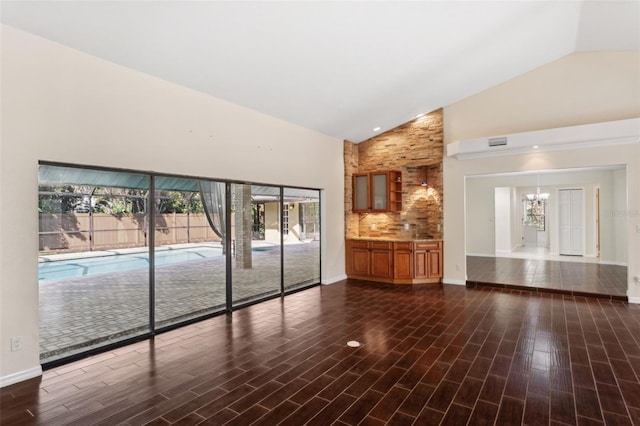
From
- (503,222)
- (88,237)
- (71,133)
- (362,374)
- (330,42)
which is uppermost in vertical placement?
(330,42)

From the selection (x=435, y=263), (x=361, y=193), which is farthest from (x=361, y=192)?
(x=435, y=263)

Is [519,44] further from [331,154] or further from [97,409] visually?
[97,409]

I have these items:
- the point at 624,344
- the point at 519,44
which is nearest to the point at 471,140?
the point at 519,44

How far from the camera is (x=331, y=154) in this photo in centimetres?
766

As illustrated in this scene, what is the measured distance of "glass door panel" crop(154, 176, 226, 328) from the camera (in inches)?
187

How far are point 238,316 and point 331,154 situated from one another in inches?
162

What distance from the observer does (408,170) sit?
8.12 metres

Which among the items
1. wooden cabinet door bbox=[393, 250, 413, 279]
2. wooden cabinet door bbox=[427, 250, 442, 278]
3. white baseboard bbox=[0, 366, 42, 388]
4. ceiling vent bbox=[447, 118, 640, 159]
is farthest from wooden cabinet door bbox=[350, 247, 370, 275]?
white baseboard bbox=[0, 366, 42, 388]

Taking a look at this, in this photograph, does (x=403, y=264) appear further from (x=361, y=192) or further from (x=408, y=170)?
(x=408, y=170)

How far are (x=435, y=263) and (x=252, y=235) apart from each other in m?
3.96

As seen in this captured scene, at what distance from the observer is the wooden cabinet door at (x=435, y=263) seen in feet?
24.1

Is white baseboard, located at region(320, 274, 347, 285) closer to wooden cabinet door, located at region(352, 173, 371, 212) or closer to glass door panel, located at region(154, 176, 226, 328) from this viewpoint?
wooden cabinet door, located at region(352, 173, 371, 212)

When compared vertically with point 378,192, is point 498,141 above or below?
above

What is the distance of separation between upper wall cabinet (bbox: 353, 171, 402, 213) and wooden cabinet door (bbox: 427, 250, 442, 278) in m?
1.29
